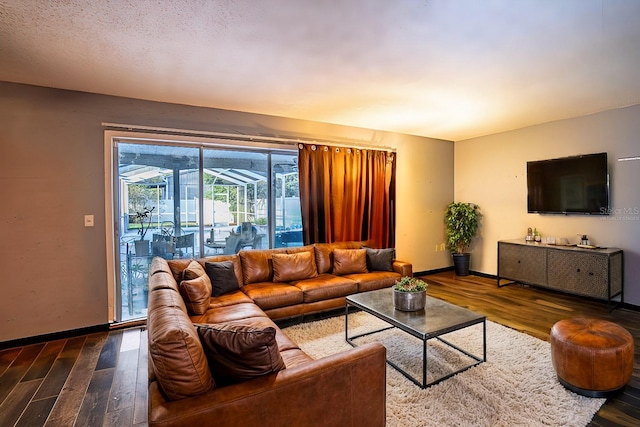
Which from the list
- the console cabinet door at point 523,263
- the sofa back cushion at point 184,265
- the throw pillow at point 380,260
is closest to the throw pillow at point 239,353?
the sofa back cushion at point 184,265

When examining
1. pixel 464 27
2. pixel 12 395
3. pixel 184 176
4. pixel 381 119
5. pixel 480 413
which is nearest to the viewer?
pixel 480 413

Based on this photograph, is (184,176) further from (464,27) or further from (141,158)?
(464,27)

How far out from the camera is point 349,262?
4094mm

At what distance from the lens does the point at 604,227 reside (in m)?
4.19

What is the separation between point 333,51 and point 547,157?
4.06 meters

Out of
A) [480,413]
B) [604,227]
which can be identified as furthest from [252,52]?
[604,227]

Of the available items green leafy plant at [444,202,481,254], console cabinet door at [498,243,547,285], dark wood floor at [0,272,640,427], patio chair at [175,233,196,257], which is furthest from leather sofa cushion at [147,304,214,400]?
green leafy plant at [444,202,481,254]

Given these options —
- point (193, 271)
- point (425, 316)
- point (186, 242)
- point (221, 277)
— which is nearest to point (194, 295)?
point (193, 271)

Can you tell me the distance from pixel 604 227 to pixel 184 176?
556 cm

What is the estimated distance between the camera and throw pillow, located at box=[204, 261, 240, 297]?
3287 mm

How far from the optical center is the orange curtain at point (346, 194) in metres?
4.52

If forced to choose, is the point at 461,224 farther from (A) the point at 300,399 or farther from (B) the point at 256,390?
(B) the point at 256,390

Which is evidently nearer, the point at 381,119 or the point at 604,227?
the point at 604,227

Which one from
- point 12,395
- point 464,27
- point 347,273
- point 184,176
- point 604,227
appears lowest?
point 12,395
